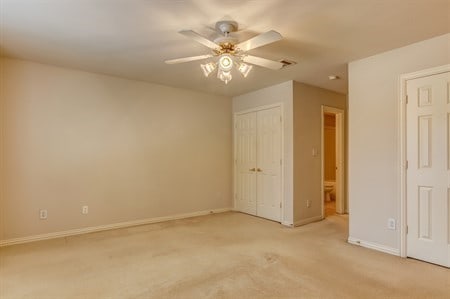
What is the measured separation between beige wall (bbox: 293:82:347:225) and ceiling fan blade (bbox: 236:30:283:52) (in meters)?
2.29

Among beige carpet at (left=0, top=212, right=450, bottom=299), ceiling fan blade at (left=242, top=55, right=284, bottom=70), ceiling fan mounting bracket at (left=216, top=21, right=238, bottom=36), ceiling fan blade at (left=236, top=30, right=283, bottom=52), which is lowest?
beige carpet at (left=0, top=212, right=450, bottom=299)

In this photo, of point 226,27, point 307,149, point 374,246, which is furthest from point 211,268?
point 307,149

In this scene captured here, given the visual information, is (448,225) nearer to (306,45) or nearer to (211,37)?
(306,45)

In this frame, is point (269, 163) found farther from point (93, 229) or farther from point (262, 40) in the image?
point (93, 229)

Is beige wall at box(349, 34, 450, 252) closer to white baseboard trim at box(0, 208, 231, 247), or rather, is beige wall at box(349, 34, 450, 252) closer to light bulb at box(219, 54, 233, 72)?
light bulb at box(219, 54, 233, 72)

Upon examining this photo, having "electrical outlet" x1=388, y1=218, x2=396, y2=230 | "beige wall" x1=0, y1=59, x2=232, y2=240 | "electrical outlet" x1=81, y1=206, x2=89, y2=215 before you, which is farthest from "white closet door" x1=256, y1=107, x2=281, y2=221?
"electrical outlet" x1=81, y1=206, x2=89, y2=215

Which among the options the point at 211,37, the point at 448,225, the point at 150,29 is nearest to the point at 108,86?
the point at 150,29

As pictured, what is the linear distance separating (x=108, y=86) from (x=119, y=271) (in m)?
2.87

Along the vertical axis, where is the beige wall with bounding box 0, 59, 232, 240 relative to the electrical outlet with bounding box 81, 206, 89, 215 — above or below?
above

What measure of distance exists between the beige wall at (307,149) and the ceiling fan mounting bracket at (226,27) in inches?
87.6

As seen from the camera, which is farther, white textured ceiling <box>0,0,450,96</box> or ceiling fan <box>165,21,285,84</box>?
ceiling fan <box>165,21,285,84</box>

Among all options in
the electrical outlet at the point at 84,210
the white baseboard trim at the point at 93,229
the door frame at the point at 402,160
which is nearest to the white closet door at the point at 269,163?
the white baseboard trim at the point at 93,229

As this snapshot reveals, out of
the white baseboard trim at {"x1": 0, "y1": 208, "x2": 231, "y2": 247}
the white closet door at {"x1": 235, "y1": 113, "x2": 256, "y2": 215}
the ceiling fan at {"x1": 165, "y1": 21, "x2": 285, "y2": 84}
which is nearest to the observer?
the ceiling fan at {"x1": 165, "y1": 21, "x2": 285, "y2": 84}

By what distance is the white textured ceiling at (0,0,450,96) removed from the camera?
2.30 metres
